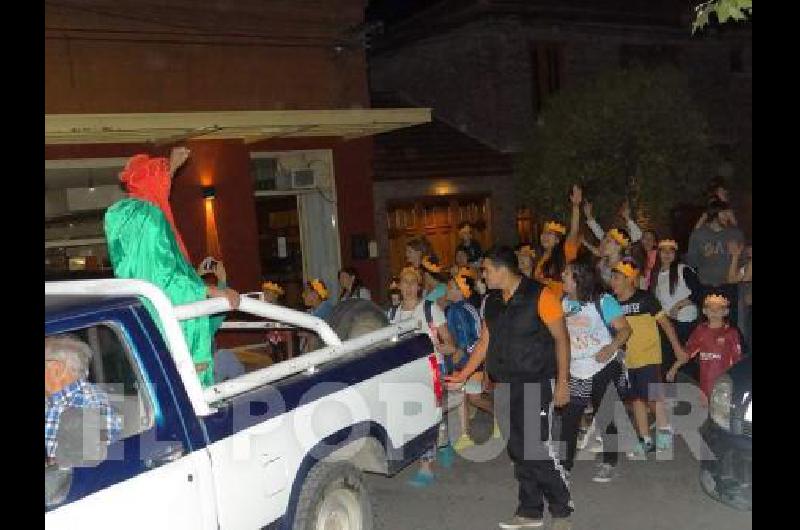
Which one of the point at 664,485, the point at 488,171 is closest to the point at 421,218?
the point at 488,171

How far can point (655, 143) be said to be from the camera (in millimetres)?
16062

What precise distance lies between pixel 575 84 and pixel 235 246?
36.5 ft

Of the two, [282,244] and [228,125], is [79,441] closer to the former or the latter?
[228,125]

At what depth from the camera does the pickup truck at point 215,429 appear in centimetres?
327

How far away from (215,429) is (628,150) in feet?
45.4

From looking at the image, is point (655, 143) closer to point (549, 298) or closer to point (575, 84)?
point (575, 84)

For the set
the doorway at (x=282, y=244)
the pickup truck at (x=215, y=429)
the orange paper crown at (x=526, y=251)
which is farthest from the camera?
the doorway at (x=282, y=244)

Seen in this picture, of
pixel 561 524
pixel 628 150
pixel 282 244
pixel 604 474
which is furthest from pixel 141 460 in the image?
pixel 628 150

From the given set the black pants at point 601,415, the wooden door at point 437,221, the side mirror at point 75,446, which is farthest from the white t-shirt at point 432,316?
the wooden door at point 437,221

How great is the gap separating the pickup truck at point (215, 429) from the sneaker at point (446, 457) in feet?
7.16

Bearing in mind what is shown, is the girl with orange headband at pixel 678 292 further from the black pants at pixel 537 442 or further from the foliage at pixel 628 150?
the foliage at pixel 628 150

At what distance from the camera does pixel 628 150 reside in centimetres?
1619

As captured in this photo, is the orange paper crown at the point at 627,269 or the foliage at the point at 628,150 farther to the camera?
the foliage at the point at 628,150

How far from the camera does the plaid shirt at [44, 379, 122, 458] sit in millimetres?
3365
